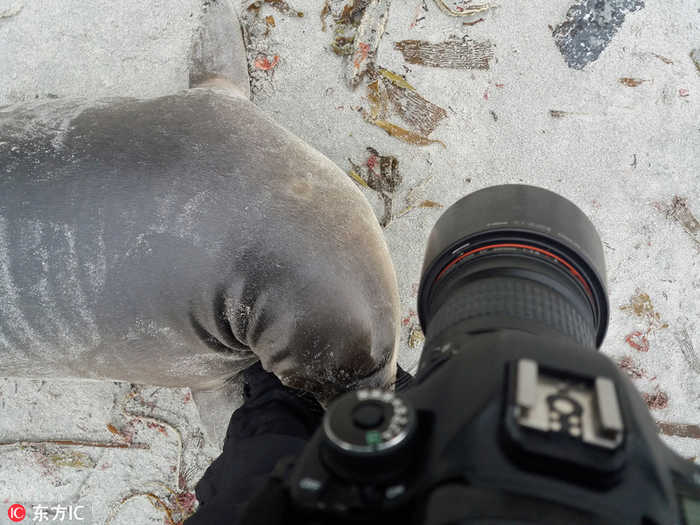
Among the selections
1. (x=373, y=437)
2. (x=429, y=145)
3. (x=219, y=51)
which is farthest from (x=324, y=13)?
(x=373, y=437)

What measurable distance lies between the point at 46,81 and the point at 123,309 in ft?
2.65

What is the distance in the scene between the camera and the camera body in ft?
1.67

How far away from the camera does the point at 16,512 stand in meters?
1.49

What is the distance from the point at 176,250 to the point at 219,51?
600 millimetres

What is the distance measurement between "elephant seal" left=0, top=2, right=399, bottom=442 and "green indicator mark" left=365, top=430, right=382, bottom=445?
0.42 m

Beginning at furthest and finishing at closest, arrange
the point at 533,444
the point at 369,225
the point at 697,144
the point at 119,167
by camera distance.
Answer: the point at 697,144 < the point at 369,225 < the point at 119,167 < the point at 533,444

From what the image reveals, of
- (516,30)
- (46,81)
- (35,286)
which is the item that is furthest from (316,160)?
(46,81)

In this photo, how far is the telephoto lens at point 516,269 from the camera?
2.60ft

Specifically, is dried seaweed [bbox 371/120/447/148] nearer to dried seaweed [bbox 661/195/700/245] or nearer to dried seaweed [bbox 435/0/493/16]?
dried seaweed [bbox 435/0/493/16]

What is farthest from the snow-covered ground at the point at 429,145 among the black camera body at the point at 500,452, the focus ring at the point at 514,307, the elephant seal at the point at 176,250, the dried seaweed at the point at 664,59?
the black camera body at the point at 500,452

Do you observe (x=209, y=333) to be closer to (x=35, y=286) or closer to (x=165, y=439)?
(x=35, y=286)

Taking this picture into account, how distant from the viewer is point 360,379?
3.42ft

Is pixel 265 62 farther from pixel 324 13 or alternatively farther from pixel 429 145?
pixel 429 145

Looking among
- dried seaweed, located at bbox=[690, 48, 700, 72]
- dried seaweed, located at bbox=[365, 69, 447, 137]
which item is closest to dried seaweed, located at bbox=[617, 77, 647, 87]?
dried seaweed, located at bbox=[690, 48, 700, 72]
